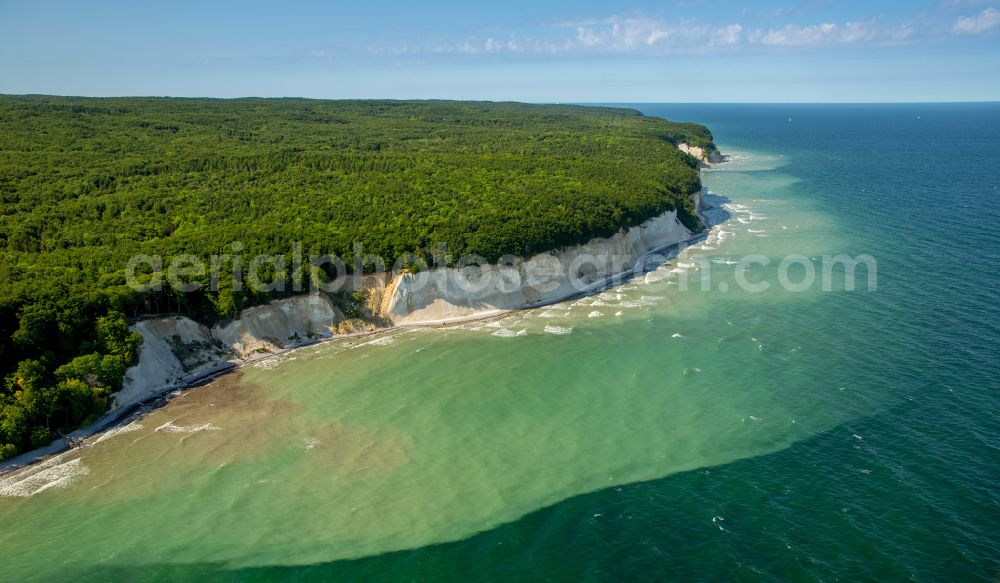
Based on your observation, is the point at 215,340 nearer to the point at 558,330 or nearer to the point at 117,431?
the point at 117,431

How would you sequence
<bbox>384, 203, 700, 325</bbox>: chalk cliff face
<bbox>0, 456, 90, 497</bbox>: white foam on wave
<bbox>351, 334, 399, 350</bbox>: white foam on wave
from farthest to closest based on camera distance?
<bbox>384, 203, 700, 325</bbox>: chalk cliff face → <bbox>351, 334, 399, 350</bbox>: white foam on wave → <bbox>0, 456, 90, 497</bbox>: white foam on wave

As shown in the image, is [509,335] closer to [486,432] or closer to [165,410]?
[486,432]

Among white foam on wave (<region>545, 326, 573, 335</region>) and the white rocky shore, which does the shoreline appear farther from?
white foam on wave (<region>545, 326, 573, 335</region>)

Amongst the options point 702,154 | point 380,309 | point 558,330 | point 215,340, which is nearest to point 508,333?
point 558,330

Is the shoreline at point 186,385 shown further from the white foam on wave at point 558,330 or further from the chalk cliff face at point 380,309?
the white foam on wave at point 558,330

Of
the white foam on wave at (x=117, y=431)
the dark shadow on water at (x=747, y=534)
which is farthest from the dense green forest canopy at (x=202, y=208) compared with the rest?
the dark shadow on water at (x=747, y=534)

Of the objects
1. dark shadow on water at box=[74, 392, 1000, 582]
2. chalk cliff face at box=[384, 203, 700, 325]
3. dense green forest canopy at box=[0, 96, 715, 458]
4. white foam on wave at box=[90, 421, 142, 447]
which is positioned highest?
dense green forest canopy at box=[0, 96, 715, 458]

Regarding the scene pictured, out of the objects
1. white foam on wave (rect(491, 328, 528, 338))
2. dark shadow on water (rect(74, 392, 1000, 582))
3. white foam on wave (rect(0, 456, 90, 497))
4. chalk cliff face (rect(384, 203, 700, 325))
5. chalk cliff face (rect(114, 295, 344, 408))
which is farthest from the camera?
chalk cliff face (rect(384, 203, 700, 325))

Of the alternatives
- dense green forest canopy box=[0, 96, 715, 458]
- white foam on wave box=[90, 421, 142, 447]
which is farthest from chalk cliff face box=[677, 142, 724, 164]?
white foam on wave box=[90, 421, 142, 447]
